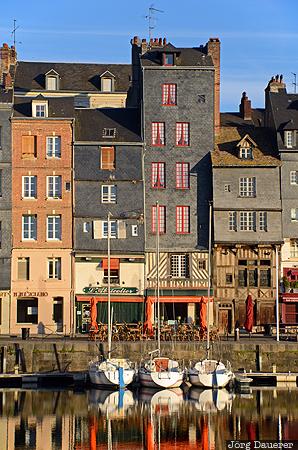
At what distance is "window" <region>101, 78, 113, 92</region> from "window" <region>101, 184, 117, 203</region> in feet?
78.5

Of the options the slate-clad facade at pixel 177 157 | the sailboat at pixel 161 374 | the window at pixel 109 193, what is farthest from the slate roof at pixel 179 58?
the sailboat at pixel 161 374

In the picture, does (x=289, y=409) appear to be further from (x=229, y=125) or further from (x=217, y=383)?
(x=229, y=125)

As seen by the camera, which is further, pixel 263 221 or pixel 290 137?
pixel 290 137

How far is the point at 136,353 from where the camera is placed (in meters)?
67.9

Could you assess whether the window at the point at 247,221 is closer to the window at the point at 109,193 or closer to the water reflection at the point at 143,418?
the window at the point at 109,193

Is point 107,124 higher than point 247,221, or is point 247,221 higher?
point 107,124

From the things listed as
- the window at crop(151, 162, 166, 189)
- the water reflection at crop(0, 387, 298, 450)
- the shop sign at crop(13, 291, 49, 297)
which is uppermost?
the window at crop(151, 162, 166, 189)

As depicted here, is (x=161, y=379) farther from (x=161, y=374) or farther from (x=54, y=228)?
(x=54, y=228)

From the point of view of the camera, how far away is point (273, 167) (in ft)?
259

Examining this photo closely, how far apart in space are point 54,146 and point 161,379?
21307 millimetres

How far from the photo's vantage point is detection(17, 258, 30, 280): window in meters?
77.6

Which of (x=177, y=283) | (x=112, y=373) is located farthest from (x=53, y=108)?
(x=112, y=373)

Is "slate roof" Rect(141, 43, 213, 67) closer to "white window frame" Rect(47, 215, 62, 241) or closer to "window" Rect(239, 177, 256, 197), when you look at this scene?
"window" Rect(239, 177, 256, 197)

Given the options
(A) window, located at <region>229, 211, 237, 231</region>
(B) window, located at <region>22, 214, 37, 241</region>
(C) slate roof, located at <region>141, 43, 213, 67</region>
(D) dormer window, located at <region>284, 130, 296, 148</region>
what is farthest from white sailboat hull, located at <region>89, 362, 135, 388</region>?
(C) slate roof, located at <region>141, 43, 213, 67</region>
